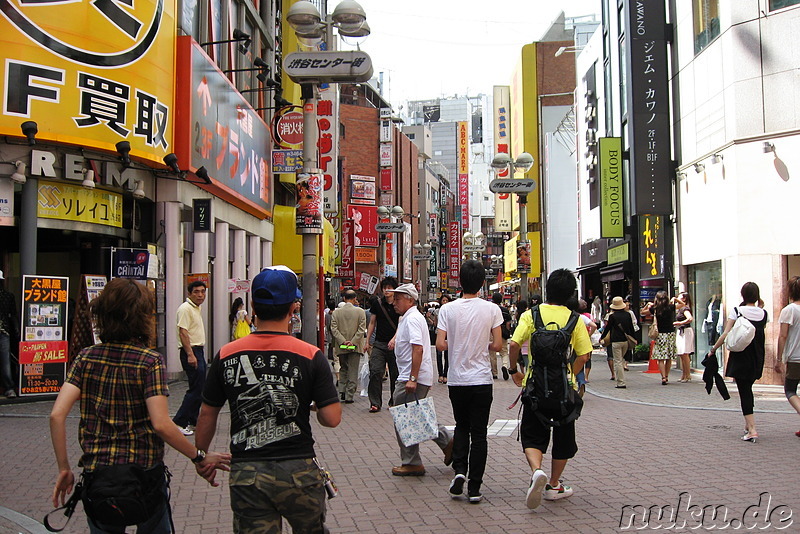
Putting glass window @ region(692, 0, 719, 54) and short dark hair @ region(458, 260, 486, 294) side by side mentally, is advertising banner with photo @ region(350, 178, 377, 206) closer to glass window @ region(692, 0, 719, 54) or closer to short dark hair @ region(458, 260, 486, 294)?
glass window @ region(692, 0, 719, 54)

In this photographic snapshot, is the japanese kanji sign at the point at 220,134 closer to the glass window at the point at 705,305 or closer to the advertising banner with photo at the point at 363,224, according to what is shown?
the glass window at the point at 705,305

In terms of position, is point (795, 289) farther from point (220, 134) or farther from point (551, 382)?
point (220, 134)

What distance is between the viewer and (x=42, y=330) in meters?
13.2

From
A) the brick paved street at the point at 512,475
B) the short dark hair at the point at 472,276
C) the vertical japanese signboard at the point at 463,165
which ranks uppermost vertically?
the vertical japanese signboard at the point at 463,165

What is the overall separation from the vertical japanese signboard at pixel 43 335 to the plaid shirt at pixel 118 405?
10.0 meters

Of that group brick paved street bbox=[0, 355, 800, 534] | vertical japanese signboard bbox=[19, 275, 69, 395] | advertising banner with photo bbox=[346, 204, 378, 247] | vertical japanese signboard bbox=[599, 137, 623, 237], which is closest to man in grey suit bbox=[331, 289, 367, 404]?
brick paved street bbox=[0, 355, 800, 534]

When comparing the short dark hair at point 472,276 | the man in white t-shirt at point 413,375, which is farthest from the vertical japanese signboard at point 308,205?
the short dark hair at point 472,276

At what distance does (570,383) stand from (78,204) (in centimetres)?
1085

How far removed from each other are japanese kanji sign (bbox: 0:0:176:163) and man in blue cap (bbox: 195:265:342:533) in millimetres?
10863

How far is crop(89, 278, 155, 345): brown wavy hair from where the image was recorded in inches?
152

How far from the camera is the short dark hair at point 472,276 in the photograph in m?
7.02

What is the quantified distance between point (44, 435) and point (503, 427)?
5638mm

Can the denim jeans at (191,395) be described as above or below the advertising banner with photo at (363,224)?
below

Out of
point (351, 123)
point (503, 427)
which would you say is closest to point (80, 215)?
point (503, 427)
